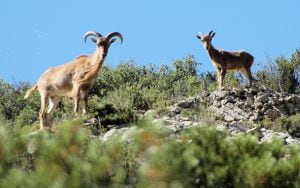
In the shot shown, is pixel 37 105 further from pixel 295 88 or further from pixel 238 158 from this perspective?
pixel 238 158

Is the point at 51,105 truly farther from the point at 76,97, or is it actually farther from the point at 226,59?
the point at 226,59

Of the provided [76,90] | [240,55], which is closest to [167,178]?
[76,90]

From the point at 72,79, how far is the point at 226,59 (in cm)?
465

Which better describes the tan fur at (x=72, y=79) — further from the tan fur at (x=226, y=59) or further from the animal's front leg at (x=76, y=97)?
the tan fur at (x=226, y=59)

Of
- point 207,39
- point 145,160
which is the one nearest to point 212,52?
point 207,39

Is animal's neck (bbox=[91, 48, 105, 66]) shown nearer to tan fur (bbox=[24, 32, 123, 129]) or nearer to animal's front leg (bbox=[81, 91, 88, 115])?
tan fur (bbox=[24, 32, 123, 129])

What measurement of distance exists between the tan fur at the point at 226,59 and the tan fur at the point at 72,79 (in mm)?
3184

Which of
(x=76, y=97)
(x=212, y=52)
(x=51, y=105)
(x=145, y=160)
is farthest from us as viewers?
(x=212, y=52)

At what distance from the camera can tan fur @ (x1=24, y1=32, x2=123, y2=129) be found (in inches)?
750

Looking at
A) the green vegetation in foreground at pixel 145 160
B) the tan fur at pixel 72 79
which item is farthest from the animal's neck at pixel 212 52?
the green vegetation in foreground at pixel 145 160

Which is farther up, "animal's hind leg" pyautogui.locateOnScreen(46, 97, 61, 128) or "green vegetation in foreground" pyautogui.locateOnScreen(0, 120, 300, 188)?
"animal's hind leg" pyautogui.locateOnScreen(46, 97, 61, 128)

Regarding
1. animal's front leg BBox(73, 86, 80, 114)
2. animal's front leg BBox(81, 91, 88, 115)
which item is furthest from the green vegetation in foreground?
animal's front leg BBox(73, 86, 80, 114)

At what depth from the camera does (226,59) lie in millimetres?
21844

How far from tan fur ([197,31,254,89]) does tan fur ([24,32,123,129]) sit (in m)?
3.18
